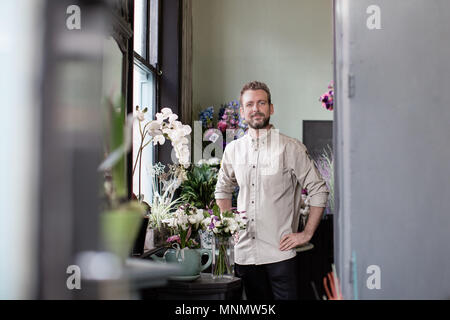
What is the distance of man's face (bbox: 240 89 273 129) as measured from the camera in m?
2.91

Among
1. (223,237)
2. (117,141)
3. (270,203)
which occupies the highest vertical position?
(117,141)

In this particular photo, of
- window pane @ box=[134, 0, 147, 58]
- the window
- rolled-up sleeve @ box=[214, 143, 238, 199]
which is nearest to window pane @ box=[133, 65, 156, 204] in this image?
the window

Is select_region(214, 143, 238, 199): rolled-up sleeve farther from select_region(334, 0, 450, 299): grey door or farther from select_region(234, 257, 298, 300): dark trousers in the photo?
select_region(334, 0, 450, 299): grey door

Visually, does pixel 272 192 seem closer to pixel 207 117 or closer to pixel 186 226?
pixel 186 226

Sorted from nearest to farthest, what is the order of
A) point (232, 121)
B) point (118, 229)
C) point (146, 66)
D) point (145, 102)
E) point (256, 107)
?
1. point (118, 229)
2. point (256, 107)
3. point (146, 66)
4. point (145, 102)
5. point (232, 121)

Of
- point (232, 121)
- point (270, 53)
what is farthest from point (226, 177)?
point (270, 53)

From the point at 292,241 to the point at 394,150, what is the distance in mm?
1241

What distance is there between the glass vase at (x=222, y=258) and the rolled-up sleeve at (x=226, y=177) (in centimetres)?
70

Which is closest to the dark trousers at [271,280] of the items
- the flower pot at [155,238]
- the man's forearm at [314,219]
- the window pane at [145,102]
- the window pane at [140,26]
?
the man's forearm at [314,219]

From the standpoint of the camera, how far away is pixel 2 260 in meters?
1.21

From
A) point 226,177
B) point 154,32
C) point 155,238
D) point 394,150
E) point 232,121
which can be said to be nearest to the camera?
point 394,150

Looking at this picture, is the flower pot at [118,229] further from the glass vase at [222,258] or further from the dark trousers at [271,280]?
the dark trousers at [271,280]

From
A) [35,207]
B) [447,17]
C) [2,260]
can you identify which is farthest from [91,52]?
[447,17]

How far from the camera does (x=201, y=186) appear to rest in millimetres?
4512
